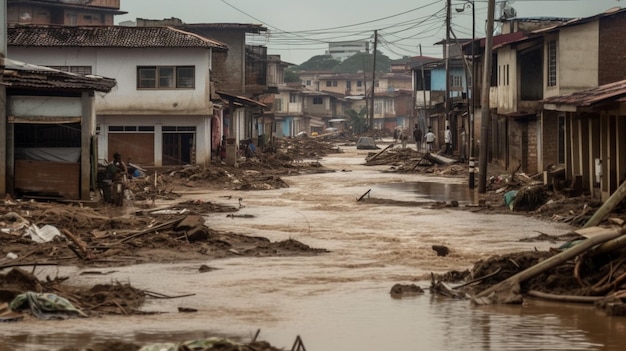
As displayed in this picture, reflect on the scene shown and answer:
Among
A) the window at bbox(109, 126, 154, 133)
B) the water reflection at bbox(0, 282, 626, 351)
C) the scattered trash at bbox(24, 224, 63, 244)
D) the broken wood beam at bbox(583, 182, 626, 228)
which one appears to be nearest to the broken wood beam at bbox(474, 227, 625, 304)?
the water reflection at bbox(0, 282, 626, 351)

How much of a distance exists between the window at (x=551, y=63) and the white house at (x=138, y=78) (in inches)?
543

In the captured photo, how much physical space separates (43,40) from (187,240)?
27.7 metres

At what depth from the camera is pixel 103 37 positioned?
48750mm

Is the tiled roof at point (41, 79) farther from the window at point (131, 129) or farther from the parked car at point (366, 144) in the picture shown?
the parked car at point (366, 144)

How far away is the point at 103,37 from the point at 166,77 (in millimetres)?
3109

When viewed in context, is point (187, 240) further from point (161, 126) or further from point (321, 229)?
point (161, 126)

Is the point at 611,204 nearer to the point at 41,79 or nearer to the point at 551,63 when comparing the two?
the point at 41,79

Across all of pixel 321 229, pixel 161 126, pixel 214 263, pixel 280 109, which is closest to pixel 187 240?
pixel 214 263

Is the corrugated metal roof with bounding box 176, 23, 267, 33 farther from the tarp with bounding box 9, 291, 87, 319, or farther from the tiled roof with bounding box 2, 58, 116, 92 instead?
the tarp with bounding box 9, 291, 87, 319

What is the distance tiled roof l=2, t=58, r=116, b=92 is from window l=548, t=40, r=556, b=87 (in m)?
17.8

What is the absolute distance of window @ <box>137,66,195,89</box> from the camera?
4853 cm

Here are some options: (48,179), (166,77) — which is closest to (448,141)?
(166,77)

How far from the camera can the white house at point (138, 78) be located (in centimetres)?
4828

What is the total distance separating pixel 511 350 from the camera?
1297 centimetres
